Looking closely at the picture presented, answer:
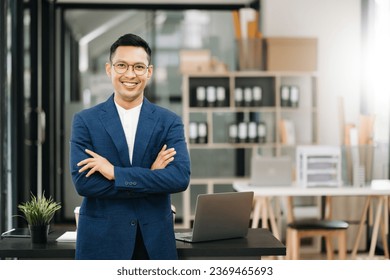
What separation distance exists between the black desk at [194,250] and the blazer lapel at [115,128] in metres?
0.49

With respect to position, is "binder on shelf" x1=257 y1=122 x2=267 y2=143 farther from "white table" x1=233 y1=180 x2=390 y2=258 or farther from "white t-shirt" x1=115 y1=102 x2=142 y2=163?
"white t-shirt" x1=115 y1=102 x2=142 y2=163

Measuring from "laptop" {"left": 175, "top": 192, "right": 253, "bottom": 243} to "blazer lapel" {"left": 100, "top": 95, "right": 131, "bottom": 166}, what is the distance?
Answer: 383mm

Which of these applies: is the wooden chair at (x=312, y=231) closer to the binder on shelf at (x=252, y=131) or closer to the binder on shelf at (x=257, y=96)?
the binder on shelf at (x=252, y=131)

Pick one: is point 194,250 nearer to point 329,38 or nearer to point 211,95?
point 211,95

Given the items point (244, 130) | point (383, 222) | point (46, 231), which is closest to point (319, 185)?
point (383, 222)

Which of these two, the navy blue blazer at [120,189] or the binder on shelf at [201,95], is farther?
the binder on shelf at [201,95]

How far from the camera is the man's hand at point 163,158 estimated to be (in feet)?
6.56

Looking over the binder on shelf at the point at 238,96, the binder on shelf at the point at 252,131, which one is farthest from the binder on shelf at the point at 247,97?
the binder on shelf at the point at 252,131

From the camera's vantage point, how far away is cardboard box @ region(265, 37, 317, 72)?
20.1 ft

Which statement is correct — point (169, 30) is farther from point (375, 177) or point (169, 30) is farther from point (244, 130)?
point (375, 177)

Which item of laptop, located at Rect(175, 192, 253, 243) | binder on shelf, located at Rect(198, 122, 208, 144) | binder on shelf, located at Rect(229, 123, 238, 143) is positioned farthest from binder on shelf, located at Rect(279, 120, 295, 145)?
laptop, located at Rect(175, 192, 253, 243)

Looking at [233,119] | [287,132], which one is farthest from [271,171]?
[233,119]

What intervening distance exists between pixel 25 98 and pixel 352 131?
8.60ft

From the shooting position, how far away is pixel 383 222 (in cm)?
535
